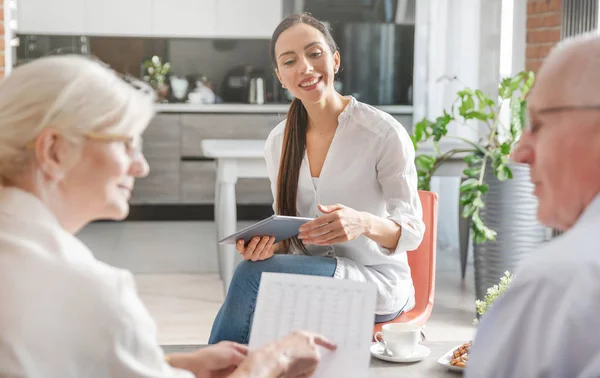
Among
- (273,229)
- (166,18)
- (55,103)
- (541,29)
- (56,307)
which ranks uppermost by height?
(166,18)

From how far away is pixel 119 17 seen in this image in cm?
706

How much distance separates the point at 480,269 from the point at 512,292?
3.24 meters

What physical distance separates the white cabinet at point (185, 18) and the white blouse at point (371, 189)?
16.0ft

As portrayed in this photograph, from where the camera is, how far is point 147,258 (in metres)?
5.40

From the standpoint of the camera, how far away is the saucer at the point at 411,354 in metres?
1.85

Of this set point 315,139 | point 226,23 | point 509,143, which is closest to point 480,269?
point 509,143

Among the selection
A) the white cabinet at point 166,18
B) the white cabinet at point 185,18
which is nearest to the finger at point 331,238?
the white cabinet at point 166,18

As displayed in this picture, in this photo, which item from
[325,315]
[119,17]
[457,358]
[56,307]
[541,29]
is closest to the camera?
[56,307]

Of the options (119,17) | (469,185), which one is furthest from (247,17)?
(469,185)

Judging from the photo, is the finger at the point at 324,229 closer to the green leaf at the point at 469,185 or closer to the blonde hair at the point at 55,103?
the blonde hair at the point at 55,103

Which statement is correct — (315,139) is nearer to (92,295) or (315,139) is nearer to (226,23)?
(92,295)

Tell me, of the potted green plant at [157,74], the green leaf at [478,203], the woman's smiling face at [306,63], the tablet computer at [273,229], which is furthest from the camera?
the potted green plant at [157,74]

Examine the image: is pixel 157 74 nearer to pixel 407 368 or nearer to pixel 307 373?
pixel 407 368

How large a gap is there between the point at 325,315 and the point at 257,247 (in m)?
0.78
